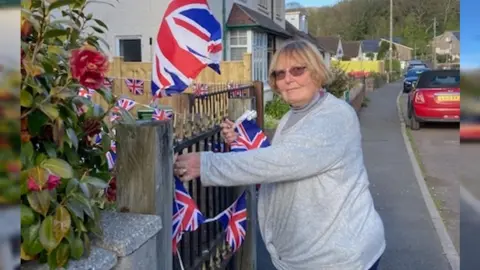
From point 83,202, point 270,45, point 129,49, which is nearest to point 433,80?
point 270,45

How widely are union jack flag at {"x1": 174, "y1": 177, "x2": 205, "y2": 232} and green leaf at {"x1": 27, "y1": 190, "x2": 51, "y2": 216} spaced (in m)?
1.24

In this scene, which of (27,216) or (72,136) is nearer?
(27,216)

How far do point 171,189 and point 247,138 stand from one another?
694 mm

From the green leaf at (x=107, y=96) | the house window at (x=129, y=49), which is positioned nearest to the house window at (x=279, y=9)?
the house window at (x=129, y=49)

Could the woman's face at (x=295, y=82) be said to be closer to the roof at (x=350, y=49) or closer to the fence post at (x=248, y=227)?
the fence post at (x=248, y=227)

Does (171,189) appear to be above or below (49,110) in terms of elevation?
below

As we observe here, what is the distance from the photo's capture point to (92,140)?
77.1 inches

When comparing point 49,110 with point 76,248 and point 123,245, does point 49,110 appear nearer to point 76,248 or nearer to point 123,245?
point 76,248

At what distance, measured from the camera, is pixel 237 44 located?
1792 cm

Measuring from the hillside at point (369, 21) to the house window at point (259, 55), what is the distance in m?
46.8

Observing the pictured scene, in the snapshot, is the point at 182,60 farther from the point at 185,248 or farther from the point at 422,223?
the point at 422,223

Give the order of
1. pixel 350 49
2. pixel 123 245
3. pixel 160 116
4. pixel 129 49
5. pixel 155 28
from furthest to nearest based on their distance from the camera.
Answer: pixel 350 49 → pixel 129 49 → pixel 155 28 → pixel 160 116 → pixel 123 245

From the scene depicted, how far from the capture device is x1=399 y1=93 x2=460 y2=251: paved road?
6469 mm

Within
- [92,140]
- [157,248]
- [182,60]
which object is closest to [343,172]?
[157,248]
